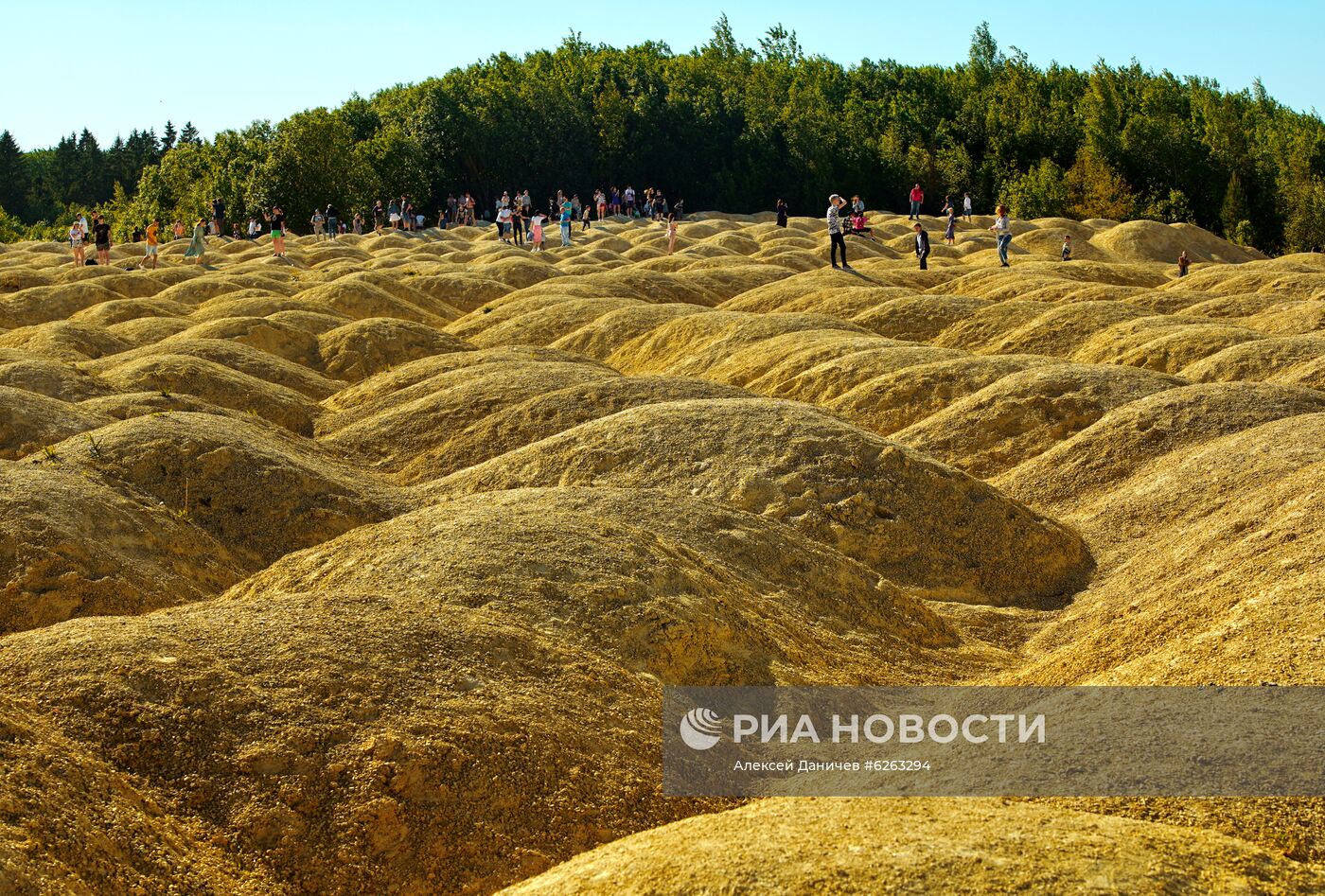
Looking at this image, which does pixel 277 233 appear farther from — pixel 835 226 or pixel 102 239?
pixel 835 226

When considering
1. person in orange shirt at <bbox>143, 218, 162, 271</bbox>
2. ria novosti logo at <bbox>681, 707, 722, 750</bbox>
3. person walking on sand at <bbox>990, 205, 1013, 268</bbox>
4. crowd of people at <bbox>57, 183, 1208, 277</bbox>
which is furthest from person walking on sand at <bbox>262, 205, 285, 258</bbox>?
ria novosti logo at <bbox>681, 707, 722, 750</bbox>

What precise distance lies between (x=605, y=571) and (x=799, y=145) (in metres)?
62.1

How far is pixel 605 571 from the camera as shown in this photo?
37.3 feet

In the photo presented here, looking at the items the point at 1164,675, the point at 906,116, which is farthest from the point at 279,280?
the point at 906,116

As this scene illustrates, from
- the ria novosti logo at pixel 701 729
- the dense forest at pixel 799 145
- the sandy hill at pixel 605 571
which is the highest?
the dense forest at pixel 799 145

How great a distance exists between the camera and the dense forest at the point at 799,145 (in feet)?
197

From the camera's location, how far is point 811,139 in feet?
231

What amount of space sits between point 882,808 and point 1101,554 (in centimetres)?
934

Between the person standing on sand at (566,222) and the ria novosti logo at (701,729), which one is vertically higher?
the person standing on sand at (566,222)

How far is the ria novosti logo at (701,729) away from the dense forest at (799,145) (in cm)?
5274

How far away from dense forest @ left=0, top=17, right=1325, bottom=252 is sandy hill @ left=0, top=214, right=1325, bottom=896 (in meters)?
29.7

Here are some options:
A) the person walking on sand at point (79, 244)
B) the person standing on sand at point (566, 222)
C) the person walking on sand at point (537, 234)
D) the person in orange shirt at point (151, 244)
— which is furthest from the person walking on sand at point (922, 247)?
the person walking on sand at point (79, 244)

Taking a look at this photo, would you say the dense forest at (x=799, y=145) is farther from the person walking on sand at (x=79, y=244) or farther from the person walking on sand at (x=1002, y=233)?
the person walking on sand at (x=1002, y=233)

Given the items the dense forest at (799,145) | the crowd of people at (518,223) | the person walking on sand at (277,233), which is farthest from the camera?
the dense forest at (799,145)
